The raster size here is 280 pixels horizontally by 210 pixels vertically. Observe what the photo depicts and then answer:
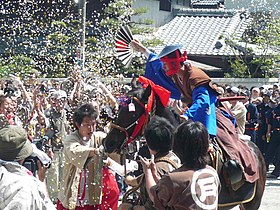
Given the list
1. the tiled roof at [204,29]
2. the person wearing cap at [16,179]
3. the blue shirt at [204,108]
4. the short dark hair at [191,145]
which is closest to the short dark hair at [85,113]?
the blue shirt at [204,108]

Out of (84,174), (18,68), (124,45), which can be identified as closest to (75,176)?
(84,174)

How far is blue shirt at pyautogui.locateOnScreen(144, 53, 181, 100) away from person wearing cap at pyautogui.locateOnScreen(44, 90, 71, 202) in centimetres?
259

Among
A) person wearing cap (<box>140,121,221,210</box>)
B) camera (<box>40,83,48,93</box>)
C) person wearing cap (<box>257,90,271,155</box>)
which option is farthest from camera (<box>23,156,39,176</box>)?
person wearing cap (<box>257,90,271,155</box>)

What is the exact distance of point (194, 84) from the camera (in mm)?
6512

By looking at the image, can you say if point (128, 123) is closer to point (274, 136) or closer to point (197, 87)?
point (197, 87)

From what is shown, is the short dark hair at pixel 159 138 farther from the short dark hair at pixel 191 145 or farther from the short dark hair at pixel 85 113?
the short dark hair at pixel 85 113

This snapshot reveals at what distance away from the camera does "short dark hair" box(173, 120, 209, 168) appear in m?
4.47

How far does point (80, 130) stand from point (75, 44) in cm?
1229

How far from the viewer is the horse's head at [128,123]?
627cm

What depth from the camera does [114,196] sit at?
704 cm

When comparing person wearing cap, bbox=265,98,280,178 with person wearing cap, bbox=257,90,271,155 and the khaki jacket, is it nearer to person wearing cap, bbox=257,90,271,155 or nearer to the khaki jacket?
person wearing cap, bbox=257,90,271,155

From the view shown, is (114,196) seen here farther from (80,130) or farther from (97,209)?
(80,130)

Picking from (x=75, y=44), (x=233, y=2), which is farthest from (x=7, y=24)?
(x=233, y=2)

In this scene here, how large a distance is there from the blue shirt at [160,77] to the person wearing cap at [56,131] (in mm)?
2588
